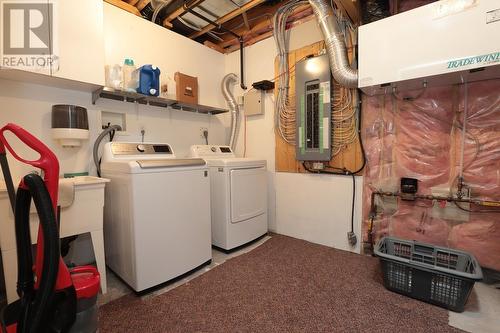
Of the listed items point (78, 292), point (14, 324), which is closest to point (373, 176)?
point (78, 292)

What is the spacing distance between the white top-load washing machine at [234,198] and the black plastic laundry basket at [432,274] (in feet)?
4.09

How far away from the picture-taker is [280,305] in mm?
1573

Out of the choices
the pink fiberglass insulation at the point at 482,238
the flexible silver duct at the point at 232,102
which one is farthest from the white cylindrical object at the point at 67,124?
the pink fiberglass insulation at the point at 482,238

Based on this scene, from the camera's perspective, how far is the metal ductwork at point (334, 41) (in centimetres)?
211

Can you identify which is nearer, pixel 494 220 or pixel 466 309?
pixel 466 309

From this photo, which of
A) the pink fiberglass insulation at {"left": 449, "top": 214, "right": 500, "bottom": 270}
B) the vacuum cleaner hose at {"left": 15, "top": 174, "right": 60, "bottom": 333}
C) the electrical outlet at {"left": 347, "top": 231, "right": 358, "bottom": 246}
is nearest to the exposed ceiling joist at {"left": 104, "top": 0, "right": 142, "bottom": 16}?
the vacuum cleaner hose at {"left": 15, "top": 174, "right": 60, "bottom": 333}

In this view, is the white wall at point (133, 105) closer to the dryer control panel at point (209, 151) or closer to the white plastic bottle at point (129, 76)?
the white plastic bottle at point (129, 76)

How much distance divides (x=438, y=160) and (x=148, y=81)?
8.76 ft

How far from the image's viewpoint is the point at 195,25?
2902mm

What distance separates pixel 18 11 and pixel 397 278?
10.4 ft

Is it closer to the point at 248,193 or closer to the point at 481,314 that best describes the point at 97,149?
the point at 248,193

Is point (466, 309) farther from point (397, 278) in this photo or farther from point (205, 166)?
point (205, 166)

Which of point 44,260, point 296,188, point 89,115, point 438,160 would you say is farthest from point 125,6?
point 438,160

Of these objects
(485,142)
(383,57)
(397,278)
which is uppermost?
(383,57)
